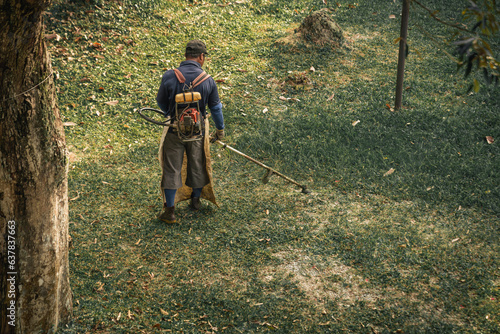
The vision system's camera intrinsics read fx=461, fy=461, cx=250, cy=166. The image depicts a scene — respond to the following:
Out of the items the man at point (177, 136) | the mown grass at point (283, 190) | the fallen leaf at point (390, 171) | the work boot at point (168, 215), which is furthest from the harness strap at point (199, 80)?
the fallen leaf at point (390, 171)

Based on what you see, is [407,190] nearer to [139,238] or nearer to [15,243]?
[139,238]

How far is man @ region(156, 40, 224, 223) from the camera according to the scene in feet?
17.2

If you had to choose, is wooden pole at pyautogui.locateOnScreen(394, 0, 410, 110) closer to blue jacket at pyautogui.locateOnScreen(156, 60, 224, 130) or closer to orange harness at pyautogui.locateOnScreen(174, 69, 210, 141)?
blue jacket at pyautogui.locateOnScreen(156, 60, 224, 130)

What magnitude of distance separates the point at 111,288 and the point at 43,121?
1.86 meters

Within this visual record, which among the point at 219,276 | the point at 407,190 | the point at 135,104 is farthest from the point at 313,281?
the point at 135,104

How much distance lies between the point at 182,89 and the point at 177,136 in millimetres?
555

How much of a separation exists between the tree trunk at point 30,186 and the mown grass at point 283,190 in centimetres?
55

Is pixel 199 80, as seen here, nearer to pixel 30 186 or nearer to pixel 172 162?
pixel 172 162

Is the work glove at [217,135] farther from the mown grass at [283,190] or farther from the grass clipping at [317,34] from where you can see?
the grass clipping at [317,34]

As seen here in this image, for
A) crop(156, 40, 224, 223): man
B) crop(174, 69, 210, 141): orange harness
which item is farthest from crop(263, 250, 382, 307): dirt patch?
crop(174, 69, 210, 141): orange harness

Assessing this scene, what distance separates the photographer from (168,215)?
5.67 meters

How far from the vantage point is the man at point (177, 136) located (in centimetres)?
523

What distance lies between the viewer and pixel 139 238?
5.44 metres

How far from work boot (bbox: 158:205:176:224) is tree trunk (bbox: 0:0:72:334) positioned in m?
1.78
